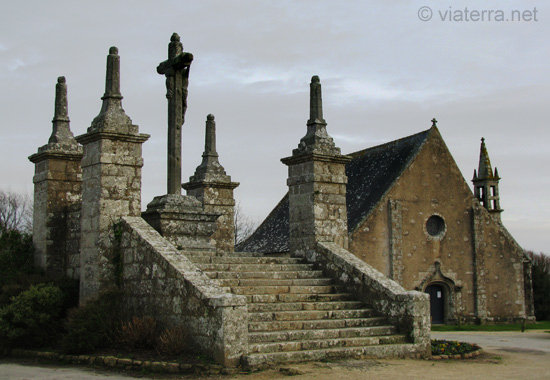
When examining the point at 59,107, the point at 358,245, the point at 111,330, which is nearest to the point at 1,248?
the point at 59,107

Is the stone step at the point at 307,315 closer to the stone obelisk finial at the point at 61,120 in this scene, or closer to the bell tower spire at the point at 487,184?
the stone obelisk finial at the point at 61,120

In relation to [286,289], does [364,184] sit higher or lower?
higher

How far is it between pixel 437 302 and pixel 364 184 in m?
5.79

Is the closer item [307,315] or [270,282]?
[307,315]

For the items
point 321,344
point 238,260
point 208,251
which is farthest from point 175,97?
point 321,344

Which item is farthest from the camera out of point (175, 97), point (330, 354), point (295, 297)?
point (175, 97)

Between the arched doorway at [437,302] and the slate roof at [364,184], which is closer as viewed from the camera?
the slate roof at [364,184]

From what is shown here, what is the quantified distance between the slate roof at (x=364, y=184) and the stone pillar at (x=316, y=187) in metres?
13.5

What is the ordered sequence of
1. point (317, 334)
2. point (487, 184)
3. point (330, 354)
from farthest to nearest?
1. point (487, 184)
2. point (317, 334)
3. point (330, 354)

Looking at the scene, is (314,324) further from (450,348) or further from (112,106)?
(112,106)

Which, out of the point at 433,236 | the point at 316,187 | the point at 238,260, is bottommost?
the point at 238,260

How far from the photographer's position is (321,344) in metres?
9.62

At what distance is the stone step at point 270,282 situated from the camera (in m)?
10.8

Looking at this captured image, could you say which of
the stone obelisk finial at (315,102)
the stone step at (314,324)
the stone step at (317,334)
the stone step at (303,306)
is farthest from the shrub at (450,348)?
the stone obelisk finial at (315,102)
